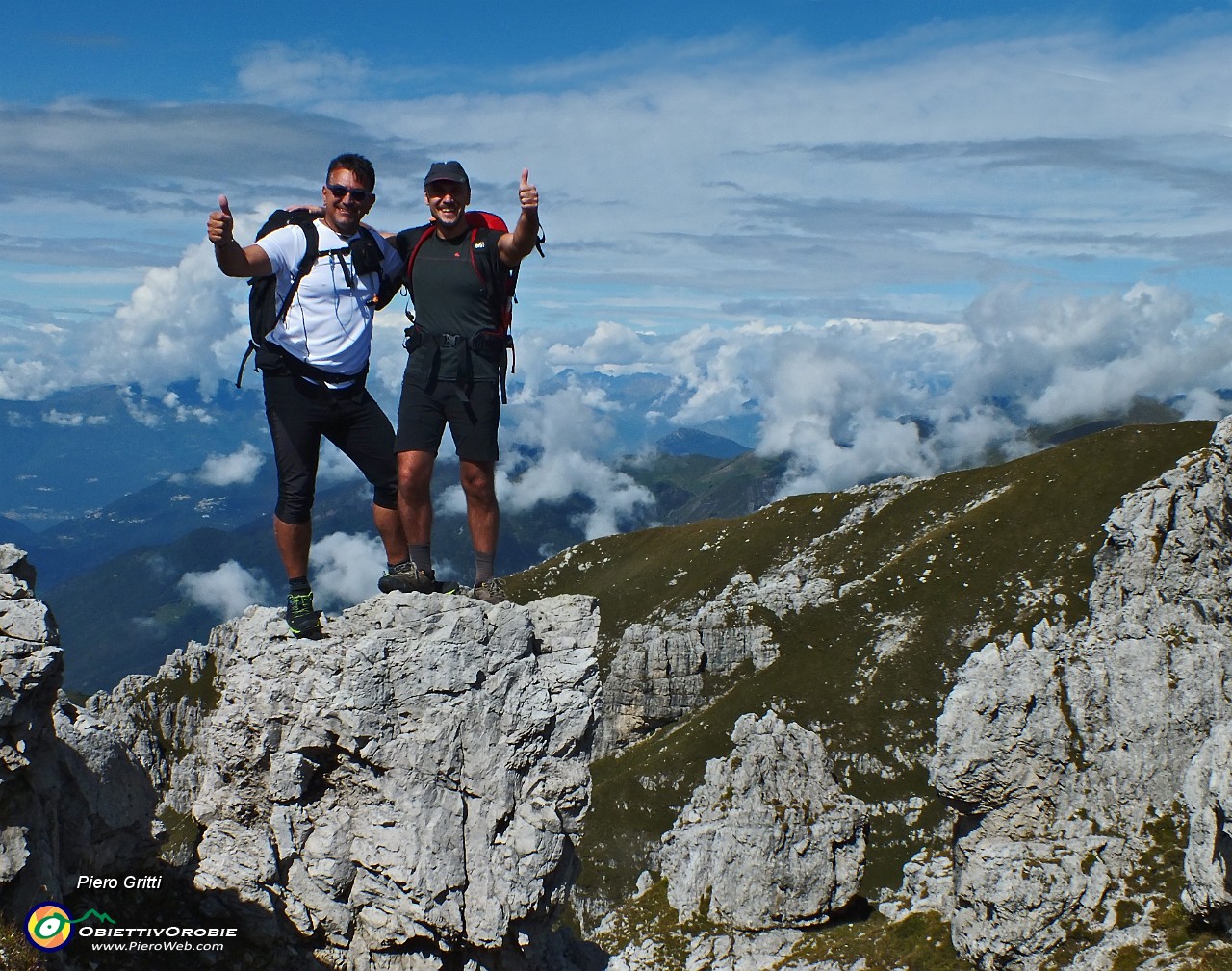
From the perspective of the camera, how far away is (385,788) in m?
17.9

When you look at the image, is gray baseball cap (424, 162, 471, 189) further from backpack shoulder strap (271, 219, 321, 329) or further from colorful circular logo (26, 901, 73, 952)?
colorful circular logo (26, 901, 73, 952)

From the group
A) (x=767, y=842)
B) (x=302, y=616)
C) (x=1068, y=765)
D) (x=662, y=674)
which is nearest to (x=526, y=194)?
(x=302, y=616)

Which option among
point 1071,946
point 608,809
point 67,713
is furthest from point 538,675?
point 608,809

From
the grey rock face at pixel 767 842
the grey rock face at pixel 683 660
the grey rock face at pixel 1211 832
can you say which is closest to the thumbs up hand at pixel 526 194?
the grey rock face at pixel 1211 832

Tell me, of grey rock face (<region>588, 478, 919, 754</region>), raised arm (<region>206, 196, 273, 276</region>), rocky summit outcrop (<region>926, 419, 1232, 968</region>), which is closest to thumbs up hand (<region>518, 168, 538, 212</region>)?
raised arm (<region>206, 196, 273, 276</region>)

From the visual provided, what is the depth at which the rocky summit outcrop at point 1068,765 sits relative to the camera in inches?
1852

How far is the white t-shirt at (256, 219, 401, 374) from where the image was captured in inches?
609

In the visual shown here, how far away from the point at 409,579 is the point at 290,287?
6.07 meters

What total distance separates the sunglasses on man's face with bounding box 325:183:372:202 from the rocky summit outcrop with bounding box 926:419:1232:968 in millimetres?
43662

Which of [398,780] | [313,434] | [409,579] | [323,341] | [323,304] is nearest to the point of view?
[323,304]

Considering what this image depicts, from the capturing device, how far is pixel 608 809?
424ft

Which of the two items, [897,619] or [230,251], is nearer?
[230,251]

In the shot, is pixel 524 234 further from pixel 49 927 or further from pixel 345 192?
pixel 49 927

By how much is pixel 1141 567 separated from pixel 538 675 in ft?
323
